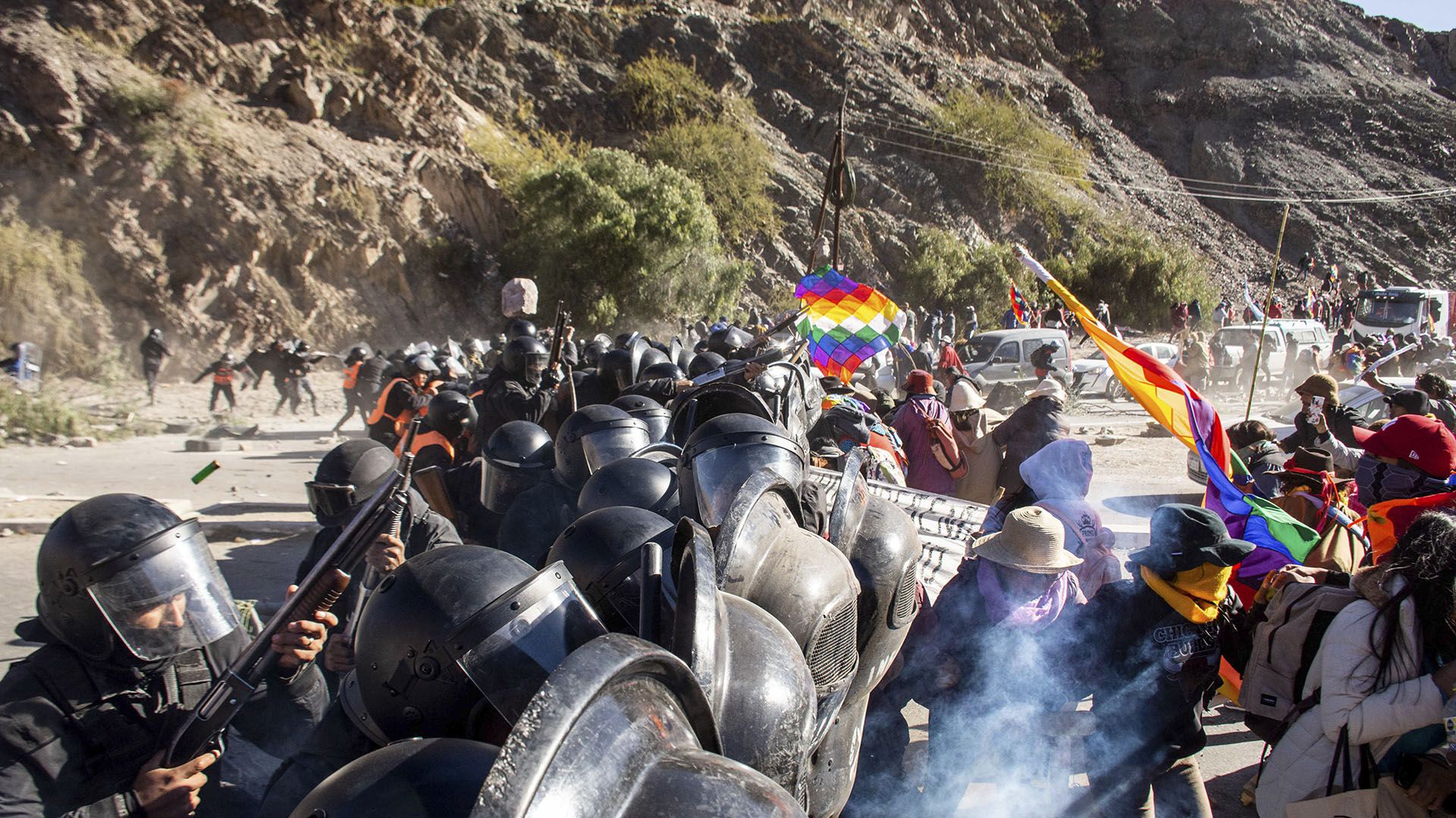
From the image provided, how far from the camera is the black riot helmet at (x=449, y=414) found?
22.3 feet

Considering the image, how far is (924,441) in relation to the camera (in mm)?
6160

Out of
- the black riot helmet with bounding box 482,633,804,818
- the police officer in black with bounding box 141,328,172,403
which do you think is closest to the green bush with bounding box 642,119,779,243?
the police officer in black with bounding box 141,328,172,403

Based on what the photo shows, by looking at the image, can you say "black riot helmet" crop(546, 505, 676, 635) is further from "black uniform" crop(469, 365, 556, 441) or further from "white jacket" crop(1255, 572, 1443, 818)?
"black uniform" crop(469, 365, 556, 441)

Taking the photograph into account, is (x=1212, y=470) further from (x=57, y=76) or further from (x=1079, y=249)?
(x=1079, y=249)

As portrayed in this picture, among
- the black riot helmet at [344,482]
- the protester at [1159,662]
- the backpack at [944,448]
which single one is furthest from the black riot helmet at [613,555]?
the backpack at [944,448]

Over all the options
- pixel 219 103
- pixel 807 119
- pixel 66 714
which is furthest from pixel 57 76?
pixel 807 119

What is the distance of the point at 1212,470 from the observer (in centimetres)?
388

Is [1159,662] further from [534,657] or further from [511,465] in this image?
[511,465]

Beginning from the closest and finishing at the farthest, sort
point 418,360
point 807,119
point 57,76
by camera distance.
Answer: point 418,360 < point 57,76 < point 807,119

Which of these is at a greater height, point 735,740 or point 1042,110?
point 735,740

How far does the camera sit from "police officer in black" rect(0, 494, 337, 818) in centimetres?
212

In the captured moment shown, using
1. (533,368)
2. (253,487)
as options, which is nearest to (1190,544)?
(533,368)

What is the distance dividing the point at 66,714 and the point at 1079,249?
51553 millimetres

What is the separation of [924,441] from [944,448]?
0.16m
